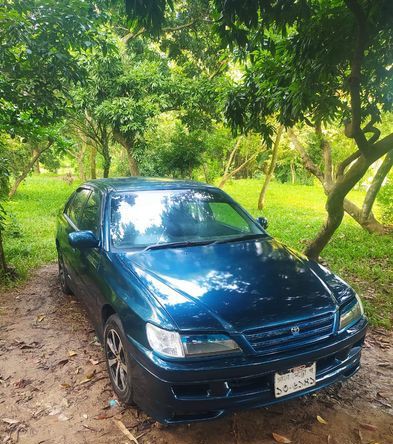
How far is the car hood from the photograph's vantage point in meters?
2.37

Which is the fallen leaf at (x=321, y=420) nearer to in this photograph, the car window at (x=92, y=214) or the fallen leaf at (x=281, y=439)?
the fallen leaf at (x=281, y=439)

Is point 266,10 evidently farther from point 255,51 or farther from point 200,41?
point 200,41

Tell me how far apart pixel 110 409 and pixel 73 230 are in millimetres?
2116

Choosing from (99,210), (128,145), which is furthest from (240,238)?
(128,145)

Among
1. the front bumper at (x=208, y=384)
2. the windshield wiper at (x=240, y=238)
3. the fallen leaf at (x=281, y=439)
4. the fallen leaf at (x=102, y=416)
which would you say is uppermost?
the windshield wiper at (x=240, y=238)

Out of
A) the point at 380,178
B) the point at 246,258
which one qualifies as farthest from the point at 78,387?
the point at 380,178

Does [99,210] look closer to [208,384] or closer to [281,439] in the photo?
[208,384]

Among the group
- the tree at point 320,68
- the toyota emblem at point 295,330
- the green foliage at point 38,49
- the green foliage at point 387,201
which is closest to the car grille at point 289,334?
the toyota emblem at point 295,330

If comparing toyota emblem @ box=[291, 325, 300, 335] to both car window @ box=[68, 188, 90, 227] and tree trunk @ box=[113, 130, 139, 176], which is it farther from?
tree trunk @ box=[113, 130, 139, 176]

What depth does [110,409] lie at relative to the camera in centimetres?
283

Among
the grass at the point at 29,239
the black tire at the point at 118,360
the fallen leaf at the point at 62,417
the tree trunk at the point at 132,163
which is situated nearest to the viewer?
the black tire at the point at 118,360

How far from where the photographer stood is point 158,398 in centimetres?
227

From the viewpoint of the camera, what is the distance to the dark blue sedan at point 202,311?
2242 mm

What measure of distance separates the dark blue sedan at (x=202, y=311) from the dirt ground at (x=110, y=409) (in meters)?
0.28
